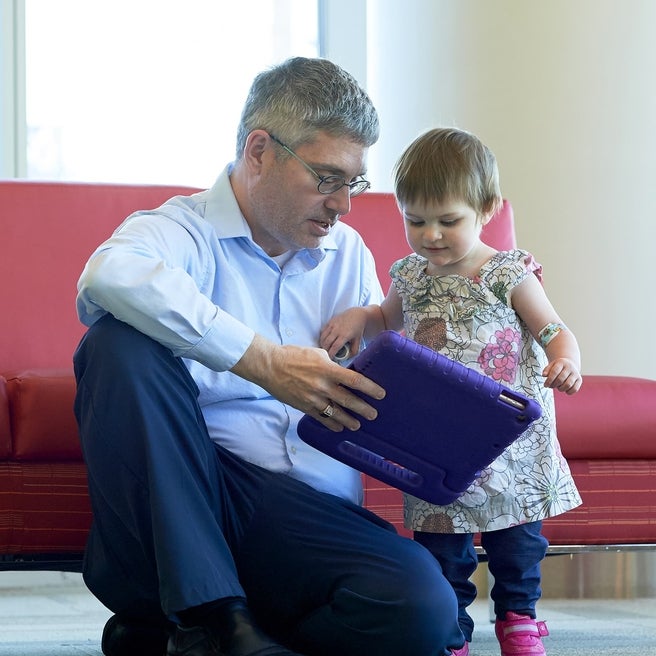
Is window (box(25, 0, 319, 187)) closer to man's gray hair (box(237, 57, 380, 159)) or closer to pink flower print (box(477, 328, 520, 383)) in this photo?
man's gray hair (box(237, 57, 380, 159))

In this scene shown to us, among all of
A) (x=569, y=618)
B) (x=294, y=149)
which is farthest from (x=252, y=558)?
(x=569, y=618)

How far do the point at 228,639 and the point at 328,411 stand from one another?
1.09 ft

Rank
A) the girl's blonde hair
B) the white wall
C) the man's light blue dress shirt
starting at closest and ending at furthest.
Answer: the man's light blue dress shirt < the girl's blonde hair < the white wall

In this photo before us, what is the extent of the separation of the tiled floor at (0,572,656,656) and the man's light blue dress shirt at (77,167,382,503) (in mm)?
612

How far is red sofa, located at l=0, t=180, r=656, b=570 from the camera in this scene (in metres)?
1.74

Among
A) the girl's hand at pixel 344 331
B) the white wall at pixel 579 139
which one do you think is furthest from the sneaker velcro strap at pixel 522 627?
the white wall at pixel 579 139

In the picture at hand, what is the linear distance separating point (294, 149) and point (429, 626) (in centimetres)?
74

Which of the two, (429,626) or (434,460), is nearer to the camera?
(429,626)

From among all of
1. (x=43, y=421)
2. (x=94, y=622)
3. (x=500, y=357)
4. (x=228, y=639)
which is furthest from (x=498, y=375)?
(x=94, y=622)

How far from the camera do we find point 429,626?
1376 millimetres

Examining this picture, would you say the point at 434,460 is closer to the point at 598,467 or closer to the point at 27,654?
the point at 598,467

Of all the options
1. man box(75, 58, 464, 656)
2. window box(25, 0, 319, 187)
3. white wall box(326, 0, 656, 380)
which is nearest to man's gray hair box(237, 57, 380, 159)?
man box(75, 58, 464, 656)

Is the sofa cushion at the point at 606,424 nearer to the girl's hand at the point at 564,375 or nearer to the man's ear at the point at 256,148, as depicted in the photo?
the girl's hand at the point at 564,375

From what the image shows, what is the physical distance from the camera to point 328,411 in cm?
142
